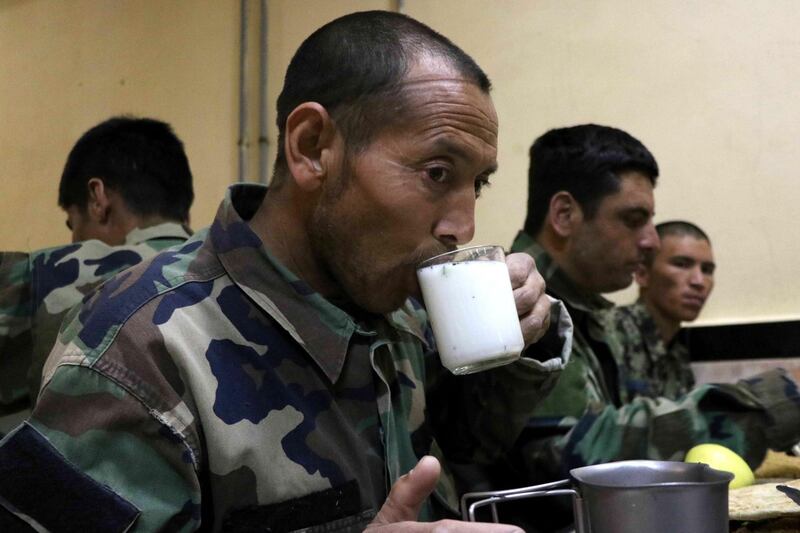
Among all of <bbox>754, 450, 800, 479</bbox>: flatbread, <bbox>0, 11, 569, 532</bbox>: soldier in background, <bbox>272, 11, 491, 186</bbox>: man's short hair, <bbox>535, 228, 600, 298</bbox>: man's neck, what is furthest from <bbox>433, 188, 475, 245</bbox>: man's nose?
<bbox>535, 228, 600, 298</bbox>: man's neck

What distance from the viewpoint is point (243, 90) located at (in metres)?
3.59

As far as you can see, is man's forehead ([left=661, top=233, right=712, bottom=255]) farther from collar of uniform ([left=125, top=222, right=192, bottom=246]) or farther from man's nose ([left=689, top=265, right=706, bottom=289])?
collar of uniform ([left=125, top=222, right=192, bottom=246])

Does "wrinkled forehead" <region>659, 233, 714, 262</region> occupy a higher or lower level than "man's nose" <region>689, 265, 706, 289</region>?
higher

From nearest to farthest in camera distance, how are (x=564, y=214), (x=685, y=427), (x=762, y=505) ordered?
(x=762, y=505)
(x=685, y=427)
(x=564, y=214)

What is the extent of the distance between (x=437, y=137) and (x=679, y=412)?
831 millimetres

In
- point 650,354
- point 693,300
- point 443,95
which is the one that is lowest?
point 650,354

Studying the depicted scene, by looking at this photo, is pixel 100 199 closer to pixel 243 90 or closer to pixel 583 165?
pixel 243 90

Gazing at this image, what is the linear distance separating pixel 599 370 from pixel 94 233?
61.1 inches

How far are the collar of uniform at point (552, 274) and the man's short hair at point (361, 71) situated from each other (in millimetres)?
932

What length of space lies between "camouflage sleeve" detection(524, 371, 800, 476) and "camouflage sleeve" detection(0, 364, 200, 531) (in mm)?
818

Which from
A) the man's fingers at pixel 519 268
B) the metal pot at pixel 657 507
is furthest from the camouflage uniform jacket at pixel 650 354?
the metal pot at pixel 657 507

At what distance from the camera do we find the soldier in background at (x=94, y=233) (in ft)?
6.89

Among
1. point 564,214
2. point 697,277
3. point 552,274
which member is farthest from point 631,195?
point 697,277

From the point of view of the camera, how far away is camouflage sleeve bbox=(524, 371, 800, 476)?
152 centimetres
